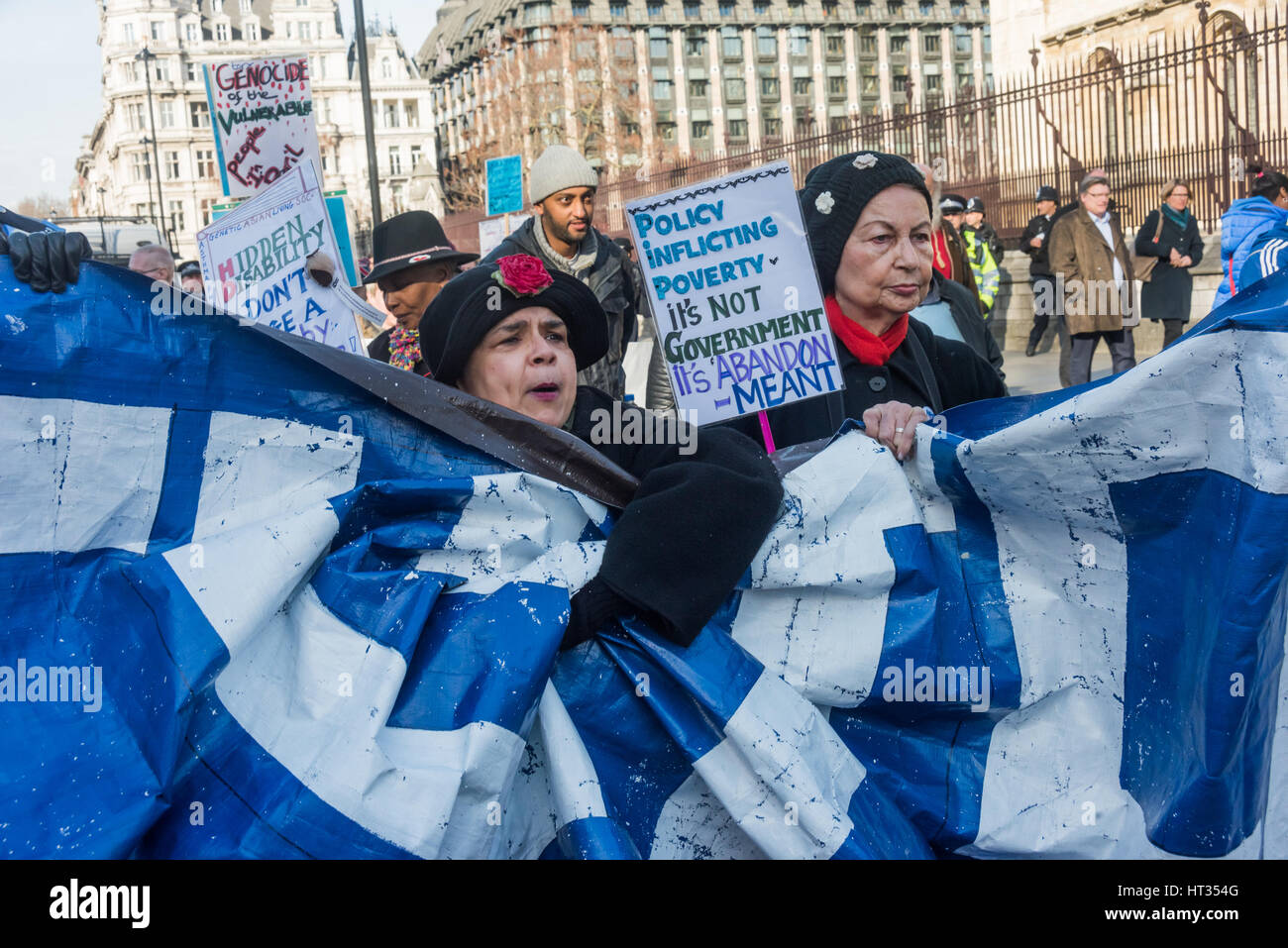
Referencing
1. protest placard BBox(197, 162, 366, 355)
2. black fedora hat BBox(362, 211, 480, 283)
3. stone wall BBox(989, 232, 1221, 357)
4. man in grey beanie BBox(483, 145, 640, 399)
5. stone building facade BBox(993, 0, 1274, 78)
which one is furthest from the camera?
stone building facade BBox(993, 0, 1274, 78)

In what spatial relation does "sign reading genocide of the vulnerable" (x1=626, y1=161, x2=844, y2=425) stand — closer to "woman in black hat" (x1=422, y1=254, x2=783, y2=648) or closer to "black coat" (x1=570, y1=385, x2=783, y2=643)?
"woman in black hat" (x1=422, y1=254, x2=783, y2=648)

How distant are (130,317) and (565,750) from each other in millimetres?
1208

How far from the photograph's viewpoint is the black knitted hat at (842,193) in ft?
12.1

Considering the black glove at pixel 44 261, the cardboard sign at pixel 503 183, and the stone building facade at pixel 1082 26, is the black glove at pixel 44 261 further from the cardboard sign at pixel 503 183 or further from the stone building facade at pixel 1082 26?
the stone building facade at pixel 1082 26

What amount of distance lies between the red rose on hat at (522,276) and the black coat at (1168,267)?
11.1 meters

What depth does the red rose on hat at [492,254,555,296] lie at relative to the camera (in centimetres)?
323

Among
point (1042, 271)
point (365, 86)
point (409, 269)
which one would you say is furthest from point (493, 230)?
point (409, 269)

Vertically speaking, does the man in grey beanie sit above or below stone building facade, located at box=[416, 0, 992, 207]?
below

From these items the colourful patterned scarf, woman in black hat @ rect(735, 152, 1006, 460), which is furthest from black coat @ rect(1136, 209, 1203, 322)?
woman in black hat @ rect(735, 152, 1006, 460)

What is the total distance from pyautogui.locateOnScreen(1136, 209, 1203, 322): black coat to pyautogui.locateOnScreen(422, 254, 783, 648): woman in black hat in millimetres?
10851

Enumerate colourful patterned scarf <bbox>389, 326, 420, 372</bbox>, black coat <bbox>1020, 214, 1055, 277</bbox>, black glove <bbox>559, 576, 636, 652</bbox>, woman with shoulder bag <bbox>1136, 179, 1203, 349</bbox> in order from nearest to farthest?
black glove <bbox>559, 576, 636, 652</bbox> → colourful patterned scarf <bbox>389, 326, 420, 372</bbox> → woman with shoulder bag <bbox>1136, 179, 1203, 349</bbox> → black coat <bbox>1020, 214, 1055, 277</bbox>

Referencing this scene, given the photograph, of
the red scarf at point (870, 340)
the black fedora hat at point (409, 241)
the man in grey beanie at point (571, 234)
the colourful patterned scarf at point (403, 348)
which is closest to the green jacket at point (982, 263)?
the man in grey beanie at point (571, 234)

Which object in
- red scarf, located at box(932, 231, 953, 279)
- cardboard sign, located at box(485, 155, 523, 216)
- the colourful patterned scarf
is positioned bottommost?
the colourful patterned scarf
